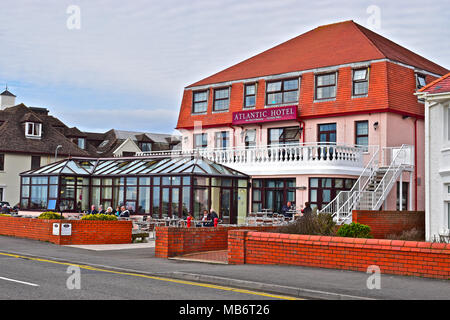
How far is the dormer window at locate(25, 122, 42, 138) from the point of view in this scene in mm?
61094

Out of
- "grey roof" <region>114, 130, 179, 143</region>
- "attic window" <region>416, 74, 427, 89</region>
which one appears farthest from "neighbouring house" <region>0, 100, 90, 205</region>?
"attic window" <region>416, 74, 427, 89</region>

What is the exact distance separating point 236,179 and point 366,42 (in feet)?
35.2

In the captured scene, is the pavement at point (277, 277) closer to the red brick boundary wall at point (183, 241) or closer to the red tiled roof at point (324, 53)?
the red brick boundary wall at point (183, 241)

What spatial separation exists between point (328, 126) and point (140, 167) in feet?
34.0

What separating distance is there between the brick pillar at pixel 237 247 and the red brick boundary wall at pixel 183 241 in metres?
2.41

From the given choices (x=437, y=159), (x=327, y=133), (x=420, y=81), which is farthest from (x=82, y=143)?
(x=437, y=159)

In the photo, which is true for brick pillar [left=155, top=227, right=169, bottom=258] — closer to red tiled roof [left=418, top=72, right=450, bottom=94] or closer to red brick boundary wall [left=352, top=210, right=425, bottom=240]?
red brick boundary wall [left=352, top=210, right=425, bottom=240]

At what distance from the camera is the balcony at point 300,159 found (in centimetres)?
3025

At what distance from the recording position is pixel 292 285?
39.3 ft

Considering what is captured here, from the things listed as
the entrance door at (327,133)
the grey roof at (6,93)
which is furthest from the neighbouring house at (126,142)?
the entrance door at (327,133)

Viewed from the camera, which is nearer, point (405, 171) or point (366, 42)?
point (405, 171)
